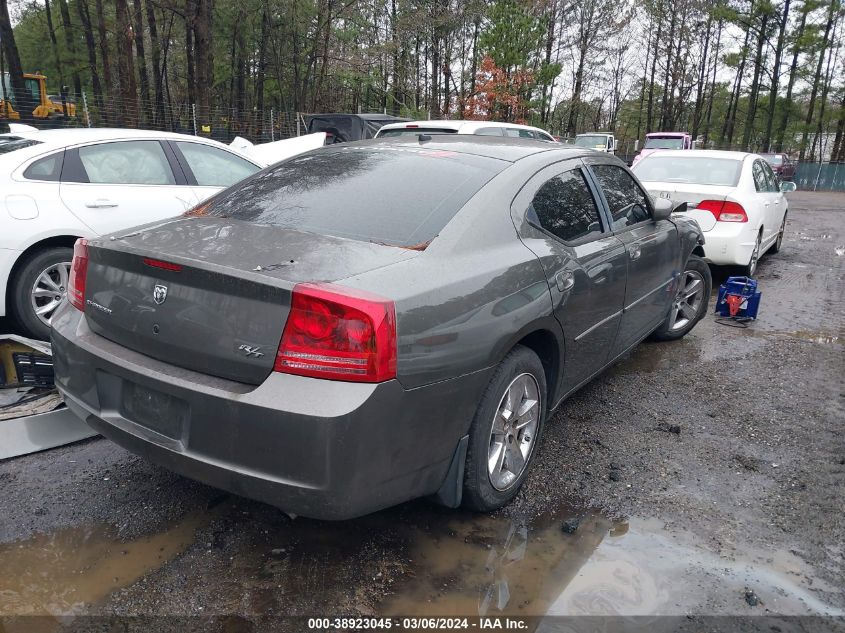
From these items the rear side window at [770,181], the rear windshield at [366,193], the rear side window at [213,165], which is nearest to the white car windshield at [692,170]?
the rear side window at [770,181]

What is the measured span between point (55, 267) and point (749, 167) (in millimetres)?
7589

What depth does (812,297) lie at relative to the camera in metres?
7.60

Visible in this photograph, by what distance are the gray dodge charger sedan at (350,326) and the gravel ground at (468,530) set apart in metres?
0.31

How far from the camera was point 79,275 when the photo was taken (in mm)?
2857

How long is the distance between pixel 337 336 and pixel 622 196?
9.12 feet

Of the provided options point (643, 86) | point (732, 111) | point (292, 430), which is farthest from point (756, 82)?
point (292, 430)

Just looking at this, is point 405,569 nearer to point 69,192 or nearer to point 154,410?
point 154,410

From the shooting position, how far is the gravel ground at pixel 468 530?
2.41 m

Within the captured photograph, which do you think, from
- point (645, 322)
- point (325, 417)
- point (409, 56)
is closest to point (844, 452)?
point (645, 322)

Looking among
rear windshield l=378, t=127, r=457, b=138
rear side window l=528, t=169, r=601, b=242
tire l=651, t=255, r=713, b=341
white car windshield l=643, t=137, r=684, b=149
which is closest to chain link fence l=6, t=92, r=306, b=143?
rear windshield l=378, t=127, r=457, b=138

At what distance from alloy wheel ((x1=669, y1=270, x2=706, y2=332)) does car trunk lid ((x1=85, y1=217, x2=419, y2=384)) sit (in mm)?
3820

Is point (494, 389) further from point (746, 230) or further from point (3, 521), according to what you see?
point (746, 230)

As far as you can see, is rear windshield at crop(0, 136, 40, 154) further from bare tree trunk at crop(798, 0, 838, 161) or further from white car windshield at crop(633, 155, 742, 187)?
bare tree trunk at crop(798, 0, 838, 161)

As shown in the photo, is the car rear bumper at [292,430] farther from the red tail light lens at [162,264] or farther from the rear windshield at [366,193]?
the rear windshield at [366,193]
